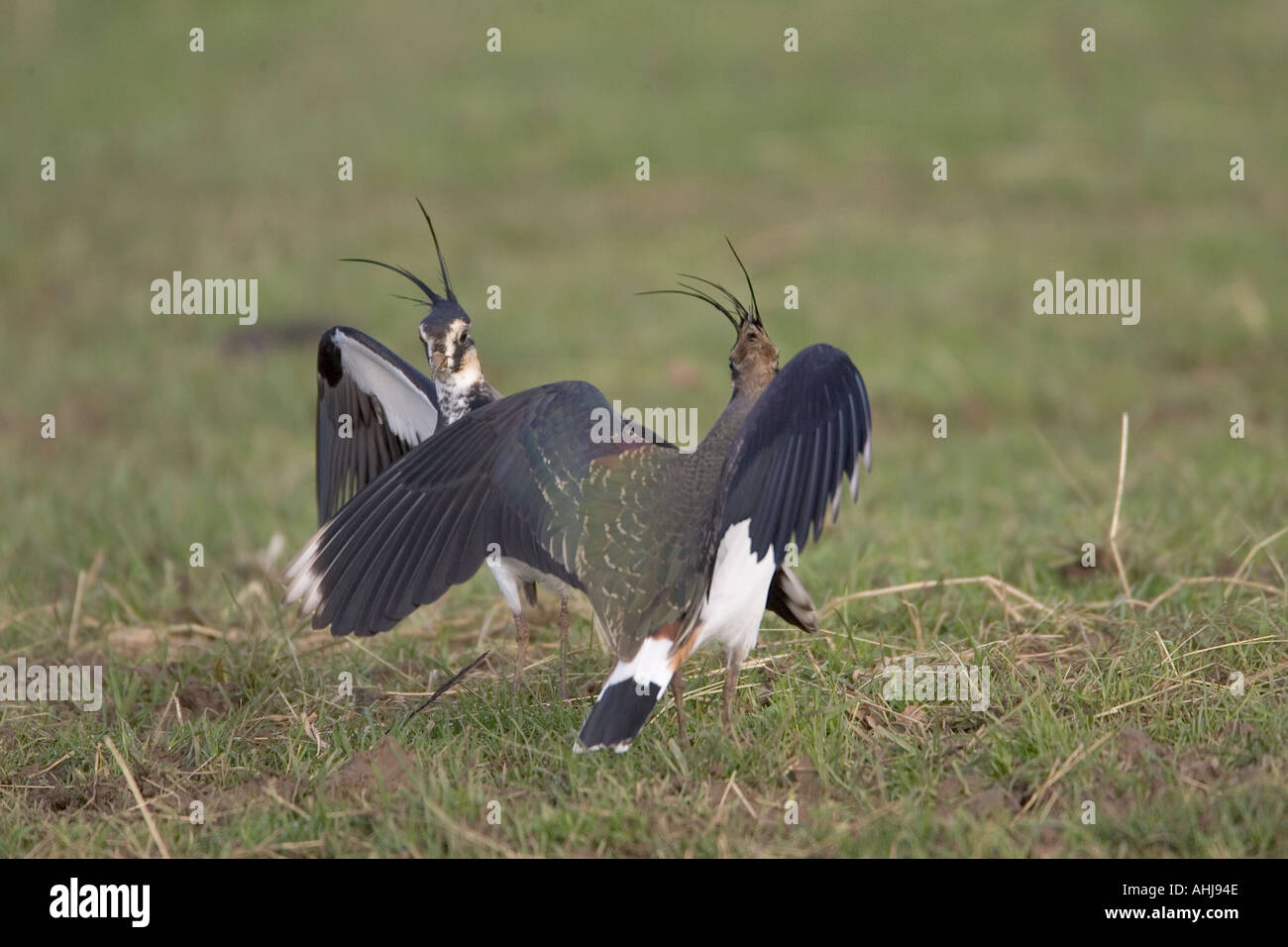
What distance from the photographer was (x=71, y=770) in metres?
3.71

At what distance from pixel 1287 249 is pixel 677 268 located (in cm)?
355

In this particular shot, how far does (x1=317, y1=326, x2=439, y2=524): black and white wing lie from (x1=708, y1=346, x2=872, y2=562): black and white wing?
1544mm

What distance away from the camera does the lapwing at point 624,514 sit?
3.37 m

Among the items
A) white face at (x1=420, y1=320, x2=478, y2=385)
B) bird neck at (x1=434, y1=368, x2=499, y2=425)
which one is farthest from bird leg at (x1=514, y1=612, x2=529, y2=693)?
white face at (x1=420, y1=320, x2=478, y2=385)

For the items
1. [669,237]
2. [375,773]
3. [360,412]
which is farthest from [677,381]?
[375,773]

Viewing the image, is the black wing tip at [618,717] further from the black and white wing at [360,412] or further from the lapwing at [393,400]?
the black and white wing at [360,412]

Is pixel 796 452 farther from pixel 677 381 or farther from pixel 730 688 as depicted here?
pixel 677 381

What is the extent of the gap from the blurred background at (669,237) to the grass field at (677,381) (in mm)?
39

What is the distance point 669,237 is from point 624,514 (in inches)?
257

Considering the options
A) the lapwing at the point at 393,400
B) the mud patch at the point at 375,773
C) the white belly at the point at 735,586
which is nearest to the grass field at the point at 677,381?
the mud patch at the point at 375,773

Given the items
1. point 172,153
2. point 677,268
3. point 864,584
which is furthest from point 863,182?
point 864,584

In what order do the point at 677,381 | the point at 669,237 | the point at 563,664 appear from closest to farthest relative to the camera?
the point at 563,664
the point at 677,381
the point at 669,237

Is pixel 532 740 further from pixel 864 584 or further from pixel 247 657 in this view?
pixel 864 584

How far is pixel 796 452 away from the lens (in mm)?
3381
